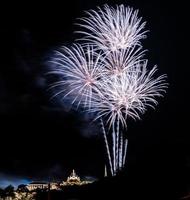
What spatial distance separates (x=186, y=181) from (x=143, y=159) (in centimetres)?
526

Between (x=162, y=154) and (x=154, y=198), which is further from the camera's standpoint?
(x=162, y=154)

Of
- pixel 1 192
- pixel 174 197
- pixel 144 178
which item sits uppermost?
pixel 1 192

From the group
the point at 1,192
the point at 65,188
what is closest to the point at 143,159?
the point at 65,188

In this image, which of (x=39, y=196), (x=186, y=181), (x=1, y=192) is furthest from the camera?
(x=1, y=192)

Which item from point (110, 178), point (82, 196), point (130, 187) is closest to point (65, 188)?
point (82, 196)

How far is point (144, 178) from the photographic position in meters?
20.5

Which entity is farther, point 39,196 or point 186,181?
point 39,196

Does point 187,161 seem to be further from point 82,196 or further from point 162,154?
point 82,196

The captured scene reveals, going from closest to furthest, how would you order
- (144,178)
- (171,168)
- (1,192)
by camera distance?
1. (171,168)
2. (144,178)
3. (1,192)

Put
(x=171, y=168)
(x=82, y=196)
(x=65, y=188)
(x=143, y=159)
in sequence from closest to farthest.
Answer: (x=171, y=168), (x=143, y=159), (x=82, y=196), (x=65, y=188)

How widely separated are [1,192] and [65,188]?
288 ft

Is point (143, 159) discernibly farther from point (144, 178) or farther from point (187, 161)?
point (187, 161)

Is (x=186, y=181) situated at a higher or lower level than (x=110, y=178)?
lower

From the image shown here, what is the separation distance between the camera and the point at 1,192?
111625mm
